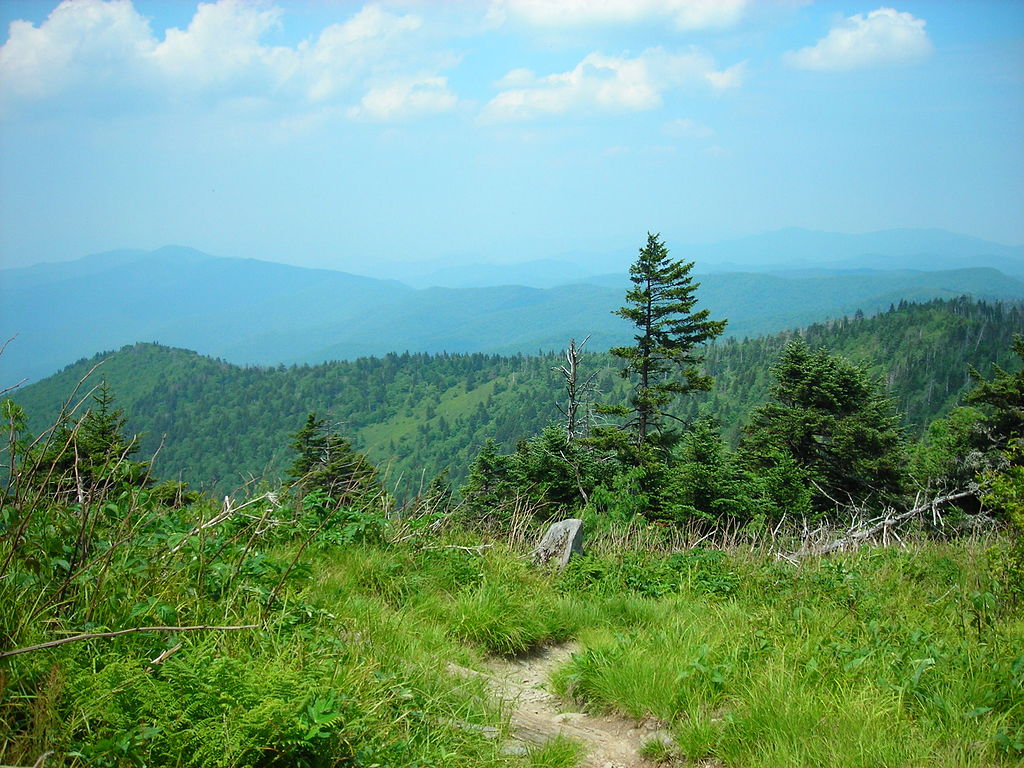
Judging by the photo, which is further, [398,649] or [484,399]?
[484,399]

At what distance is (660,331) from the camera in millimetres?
30172

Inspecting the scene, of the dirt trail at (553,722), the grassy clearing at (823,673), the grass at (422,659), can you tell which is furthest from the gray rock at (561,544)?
the dirt trail at (553,722)

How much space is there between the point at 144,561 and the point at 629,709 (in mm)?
2949

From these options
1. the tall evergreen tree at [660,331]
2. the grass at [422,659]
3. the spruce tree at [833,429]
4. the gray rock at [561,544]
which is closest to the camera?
the grass at [422,659]

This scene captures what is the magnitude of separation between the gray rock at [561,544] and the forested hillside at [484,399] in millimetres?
98449

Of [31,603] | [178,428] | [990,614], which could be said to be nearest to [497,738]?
[31,603]

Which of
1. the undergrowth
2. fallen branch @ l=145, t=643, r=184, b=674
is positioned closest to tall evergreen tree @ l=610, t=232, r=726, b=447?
the undergrowth

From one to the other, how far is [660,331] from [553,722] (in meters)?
27.5

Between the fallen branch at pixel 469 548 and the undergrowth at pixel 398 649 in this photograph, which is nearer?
the undergrowth at pixel 398 649

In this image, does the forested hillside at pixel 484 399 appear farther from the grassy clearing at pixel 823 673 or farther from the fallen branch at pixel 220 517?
the fallen branch at pixel 220 517

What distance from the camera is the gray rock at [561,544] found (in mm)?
6547

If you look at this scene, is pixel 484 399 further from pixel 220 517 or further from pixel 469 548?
pixel 220 517

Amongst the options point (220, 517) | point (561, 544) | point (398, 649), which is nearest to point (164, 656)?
point (398, 649)

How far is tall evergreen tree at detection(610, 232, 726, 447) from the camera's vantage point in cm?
2948
